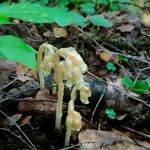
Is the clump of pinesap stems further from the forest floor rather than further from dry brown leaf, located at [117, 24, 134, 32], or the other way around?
dry brown leaf, located at [117, 24, 134, 32]

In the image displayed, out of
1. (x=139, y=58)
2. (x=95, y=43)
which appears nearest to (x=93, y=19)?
(x=95, y=43)

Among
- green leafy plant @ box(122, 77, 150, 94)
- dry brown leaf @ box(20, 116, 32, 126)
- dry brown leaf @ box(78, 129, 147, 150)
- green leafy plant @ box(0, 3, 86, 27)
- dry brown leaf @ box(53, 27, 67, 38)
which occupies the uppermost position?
green leafy plant @ box(0, 3, 86, 27)

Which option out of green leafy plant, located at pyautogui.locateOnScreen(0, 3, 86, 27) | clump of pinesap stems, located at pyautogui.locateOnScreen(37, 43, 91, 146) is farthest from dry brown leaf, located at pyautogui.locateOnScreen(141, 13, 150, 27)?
green leafy plant, located at pyautogui.locateOnScreen(0, 3, 86, 27)

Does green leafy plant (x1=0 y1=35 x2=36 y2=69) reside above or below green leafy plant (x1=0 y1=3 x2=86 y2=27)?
below

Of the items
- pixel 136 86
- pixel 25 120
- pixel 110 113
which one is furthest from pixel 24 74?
pixel 136 86

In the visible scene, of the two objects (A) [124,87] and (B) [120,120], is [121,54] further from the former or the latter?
(B) [120,120]

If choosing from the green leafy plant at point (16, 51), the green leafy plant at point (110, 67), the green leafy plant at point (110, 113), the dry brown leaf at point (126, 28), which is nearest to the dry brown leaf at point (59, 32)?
the dry brown leaf at point (126, 28)
